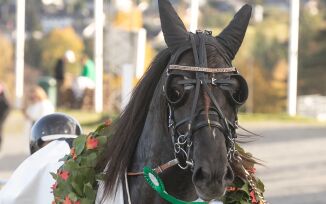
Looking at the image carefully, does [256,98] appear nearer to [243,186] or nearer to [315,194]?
[315,194]

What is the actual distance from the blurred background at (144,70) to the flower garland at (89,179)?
451 millimetres

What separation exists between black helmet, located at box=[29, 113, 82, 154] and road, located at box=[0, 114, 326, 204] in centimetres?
597

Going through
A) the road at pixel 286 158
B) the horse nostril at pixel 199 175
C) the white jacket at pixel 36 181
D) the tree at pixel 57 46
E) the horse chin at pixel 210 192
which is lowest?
the road at pixel 286 158

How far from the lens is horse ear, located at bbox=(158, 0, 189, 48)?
14.2 feet

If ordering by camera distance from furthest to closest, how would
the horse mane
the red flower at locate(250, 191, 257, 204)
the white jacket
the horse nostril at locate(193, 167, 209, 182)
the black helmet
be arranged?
the black helmet
the white jacket
the red flower at locate(250, 191, 257, 204)
the horse mane
the horse nostril at locate(193, 167, 209, 182)

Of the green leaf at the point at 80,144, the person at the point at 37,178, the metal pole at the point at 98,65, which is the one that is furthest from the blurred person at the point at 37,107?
the metal pole at the point at 98,65

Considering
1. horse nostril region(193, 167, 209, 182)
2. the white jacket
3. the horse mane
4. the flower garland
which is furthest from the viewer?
the white jacket

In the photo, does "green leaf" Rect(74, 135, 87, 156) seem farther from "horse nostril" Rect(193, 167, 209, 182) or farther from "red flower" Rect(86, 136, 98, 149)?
"horse nostril" Rect(193, 167, 209, 182)

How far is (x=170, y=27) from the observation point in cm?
433

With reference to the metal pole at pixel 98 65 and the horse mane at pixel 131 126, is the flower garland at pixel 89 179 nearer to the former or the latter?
the horse mane at pixel 131 126

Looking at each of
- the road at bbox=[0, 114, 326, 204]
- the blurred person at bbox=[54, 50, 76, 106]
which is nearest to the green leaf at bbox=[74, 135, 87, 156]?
the road at bbox=[0, 114, 326, 204]

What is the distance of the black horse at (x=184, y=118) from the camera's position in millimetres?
3992

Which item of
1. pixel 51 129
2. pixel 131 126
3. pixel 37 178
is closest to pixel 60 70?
pixel 51 129

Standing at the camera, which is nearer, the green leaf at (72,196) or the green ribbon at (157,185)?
the green ribbon at (157,185)
